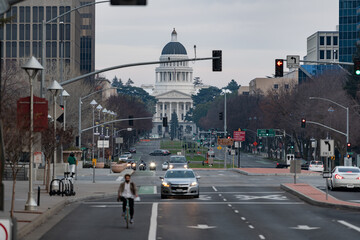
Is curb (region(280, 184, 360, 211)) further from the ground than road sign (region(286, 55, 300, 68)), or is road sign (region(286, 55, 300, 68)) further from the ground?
road sign (region(286, 55, 300, 68))

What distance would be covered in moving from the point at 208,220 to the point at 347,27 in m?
133

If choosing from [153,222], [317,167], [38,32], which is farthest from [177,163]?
[38,32]

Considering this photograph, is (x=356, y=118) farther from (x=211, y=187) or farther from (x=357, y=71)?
(x=357, y=71)

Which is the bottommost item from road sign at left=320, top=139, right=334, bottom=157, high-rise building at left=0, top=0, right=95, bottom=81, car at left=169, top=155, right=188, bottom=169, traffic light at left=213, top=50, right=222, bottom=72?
car at left=169, top=155, right=188, bottom=169

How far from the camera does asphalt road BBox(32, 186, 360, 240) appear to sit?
70.5 ft

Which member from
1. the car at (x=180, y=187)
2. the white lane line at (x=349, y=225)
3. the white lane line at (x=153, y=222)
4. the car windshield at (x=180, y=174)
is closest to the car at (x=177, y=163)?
the car windshield at (x=180, y=174)

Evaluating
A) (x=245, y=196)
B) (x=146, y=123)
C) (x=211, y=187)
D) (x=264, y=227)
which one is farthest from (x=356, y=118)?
(x=146, y=123)

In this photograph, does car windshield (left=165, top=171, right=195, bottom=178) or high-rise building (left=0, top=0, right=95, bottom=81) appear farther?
high-rise building (left=0, top=0, right=95, bottom=81)

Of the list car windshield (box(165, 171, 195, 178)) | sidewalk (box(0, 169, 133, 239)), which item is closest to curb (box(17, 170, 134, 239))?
sidewalk (box(0, 169, 133, 239))

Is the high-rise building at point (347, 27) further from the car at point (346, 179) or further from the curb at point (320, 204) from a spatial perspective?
the curb at point (320, 204)

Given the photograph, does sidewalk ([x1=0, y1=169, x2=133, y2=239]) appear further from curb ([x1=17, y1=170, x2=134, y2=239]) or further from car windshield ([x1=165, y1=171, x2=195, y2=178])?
car windshield ([x1=165, y1=171, x2=195, y2=178])

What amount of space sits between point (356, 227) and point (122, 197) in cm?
665

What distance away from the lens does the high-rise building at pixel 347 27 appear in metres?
152

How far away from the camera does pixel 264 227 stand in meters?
23.5
